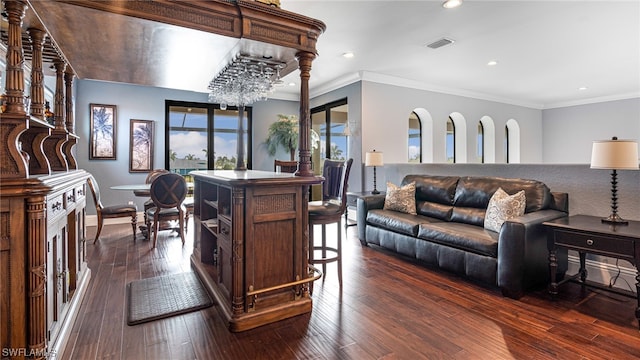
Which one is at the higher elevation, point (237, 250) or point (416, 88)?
point (416, 88)

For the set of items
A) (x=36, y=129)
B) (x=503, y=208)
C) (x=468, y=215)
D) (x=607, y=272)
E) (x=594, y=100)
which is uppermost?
(x=594, y=100)

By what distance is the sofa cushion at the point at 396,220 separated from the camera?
3555 mm

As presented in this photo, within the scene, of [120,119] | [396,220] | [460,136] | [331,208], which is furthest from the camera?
[460,136]

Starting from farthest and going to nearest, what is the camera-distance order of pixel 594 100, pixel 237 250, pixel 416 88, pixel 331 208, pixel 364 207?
1. pixel 594 100
2. pixel 416 88
3. pixel 364 207
4. pixel 331 208
5. pixel 237 250

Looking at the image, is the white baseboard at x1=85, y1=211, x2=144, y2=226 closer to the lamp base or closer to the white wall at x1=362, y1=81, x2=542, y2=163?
the white wall at x1=362, y1=81, x2=542, y2=163

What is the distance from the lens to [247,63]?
8.95ft

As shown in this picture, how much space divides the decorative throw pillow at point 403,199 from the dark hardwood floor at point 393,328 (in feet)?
3.87

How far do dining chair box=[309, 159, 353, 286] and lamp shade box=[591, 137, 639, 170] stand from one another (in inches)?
80.7

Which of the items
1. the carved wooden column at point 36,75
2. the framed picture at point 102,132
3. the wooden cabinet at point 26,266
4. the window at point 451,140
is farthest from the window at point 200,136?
the wooden cabinet at point 26,266

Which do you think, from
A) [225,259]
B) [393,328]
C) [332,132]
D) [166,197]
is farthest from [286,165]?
[393,328]

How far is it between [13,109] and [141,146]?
4.90m

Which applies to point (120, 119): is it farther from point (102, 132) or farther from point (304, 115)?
point (304, 115)

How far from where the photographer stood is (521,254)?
260 centimetres

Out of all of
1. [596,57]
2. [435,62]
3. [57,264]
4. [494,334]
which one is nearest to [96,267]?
[57,264]
